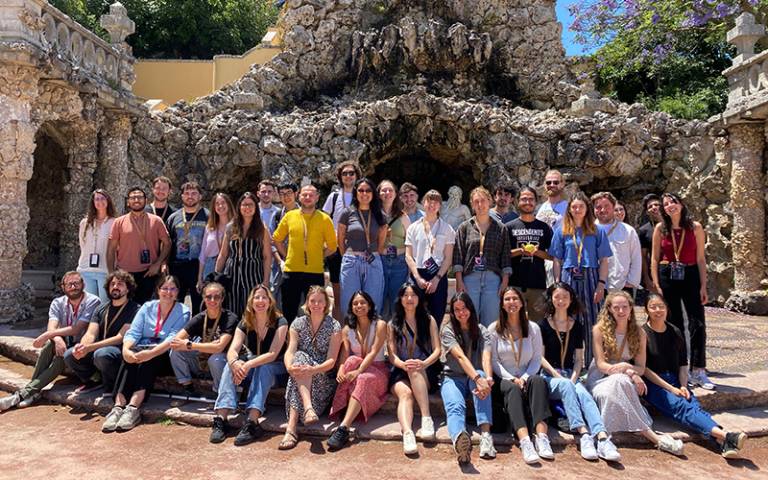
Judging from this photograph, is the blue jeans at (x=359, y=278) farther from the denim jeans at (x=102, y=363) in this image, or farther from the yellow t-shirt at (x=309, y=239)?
the denim jeans at (x=102, y=363)

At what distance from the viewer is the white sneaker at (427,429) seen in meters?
3.83

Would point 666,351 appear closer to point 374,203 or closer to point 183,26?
point 374,203

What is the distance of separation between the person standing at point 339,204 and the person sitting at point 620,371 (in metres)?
2.34

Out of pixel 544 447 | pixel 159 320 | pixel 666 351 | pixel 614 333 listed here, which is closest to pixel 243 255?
pixel 159 320

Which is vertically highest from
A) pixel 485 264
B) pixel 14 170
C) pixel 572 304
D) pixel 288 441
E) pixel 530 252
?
pixel 14 170

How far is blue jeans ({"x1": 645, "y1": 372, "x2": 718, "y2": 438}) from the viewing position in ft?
12.6

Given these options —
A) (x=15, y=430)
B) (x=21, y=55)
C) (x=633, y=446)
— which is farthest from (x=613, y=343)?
(x=21, y=55)

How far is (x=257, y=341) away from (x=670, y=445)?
3.12 m

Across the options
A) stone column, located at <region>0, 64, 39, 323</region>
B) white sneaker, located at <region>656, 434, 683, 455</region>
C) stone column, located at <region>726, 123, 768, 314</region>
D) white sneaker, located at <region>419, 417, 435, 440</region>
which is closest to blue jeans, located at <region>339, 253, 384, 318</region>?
white sneaker, located at <region>419, 417, 435, 440</region>

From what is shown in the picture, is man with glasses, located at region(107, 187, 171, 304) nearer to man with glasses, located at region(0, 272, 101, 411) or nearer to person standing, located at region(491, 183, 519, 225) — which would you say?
man with glasses, located at region(0, 272, 101, 411)

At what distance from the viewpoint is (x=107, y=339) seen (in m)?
4.52

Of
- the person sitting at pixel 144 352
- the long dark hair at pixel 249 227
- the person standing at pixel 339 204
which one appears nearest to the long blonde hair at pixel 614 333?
the person standing at pixel 339 204

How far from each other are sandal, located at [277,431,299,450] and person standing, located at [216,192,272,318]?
141 centimetres

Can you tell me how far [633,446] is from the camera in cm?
387
